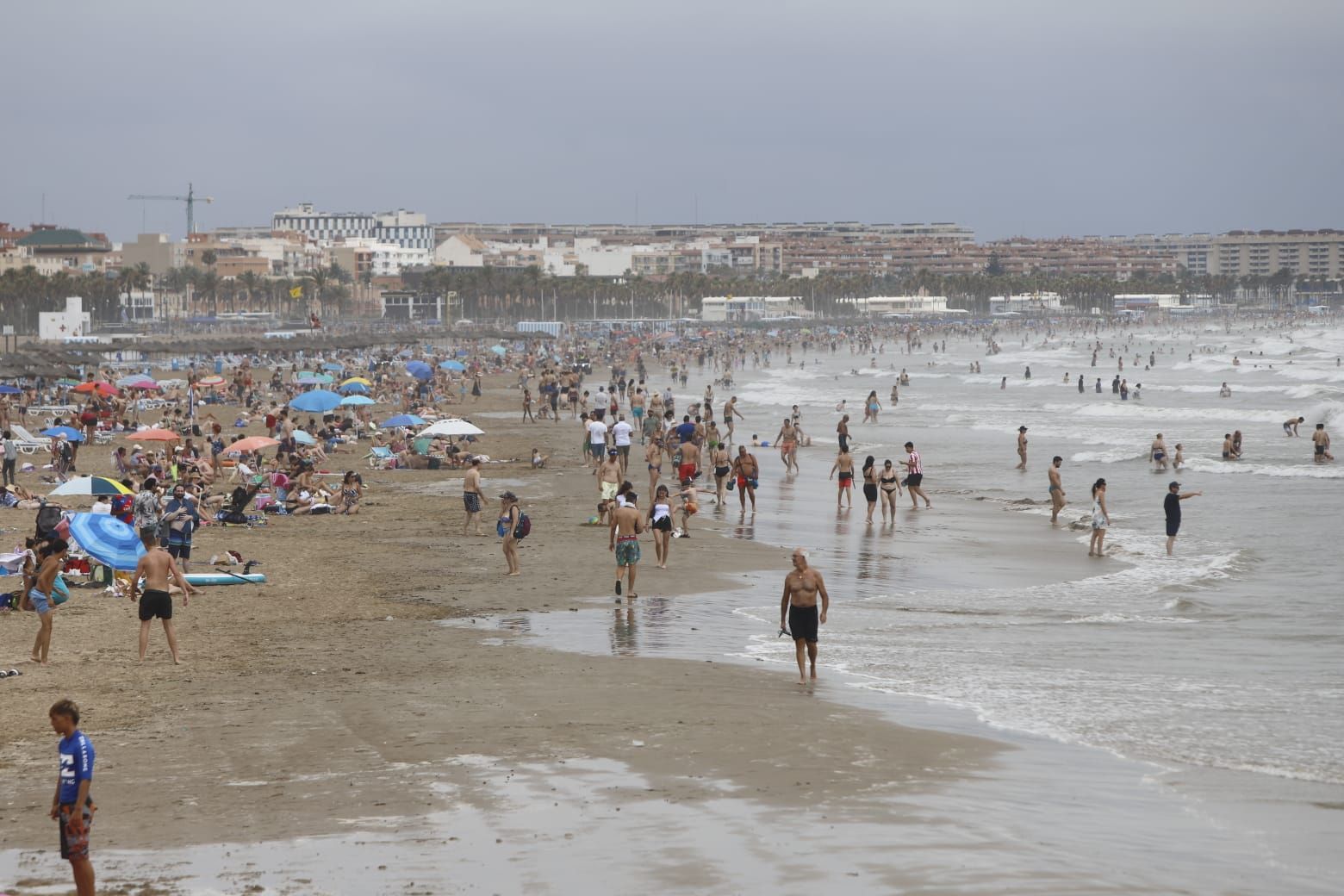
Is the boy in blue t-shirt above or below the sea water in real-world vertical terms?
above

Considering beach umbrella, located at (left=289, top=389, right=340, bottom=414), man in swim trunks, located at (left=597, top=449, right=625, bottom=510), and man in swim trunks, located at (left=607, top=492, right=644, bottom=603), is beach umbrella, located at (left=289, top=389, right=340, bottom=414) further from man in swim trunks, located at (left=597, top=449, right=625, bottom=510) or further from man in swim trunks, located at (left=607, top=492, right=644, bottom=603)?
man in swim trunks, located at (left=607, top=492, right=644, bottom=603)

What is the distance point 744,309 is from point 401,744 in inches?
5831

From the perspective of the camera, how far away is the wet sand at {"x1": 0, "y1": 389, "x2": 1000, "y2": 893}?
6.70 metres

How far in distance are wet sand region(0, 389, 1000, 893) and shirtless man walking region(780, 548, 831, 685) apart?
0.87ft

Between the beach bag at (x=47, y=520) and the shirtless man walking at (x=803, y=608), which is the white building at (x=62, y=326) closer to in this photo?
the beach bag at (x=47, y=520)

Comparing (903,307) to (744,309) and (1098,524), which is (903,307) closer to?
(744,309)

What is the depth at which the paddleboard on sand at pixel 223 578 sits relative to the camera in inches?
550

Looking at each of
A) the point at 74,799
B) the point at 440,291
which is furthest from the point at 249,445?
the point at 440,291

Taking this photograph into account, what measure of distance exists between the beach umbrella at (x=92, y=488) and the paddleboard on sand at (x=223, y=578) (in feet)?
7.79

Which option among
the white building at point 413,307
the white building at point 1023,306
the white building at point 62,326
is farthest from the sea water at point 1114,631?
the white building at point 1023,306

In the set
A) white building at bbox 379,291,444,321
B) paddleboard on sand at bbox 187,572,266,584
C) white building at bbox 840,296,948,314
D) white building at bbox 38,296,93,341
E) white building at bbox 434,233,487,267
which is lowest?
paddleboard on sand at bbox 187,572,266,584

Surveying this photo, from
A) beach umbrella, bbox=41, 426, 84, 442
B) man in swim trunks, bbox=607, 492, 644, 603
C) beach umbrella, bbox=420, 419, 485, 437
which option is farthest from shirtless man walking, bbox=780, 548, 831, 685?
beach umbrella, bbox=41, 426, 84, 442

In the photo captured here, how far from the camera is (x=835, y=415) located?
151 ft

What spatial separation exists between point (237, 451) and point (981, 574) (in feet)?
39.6
